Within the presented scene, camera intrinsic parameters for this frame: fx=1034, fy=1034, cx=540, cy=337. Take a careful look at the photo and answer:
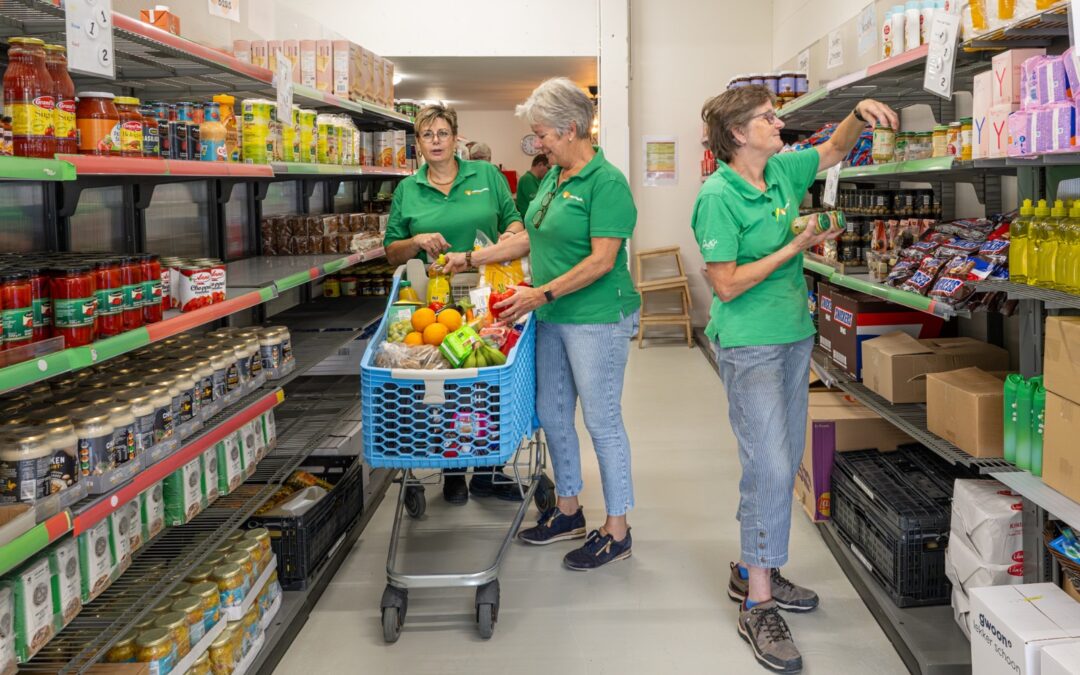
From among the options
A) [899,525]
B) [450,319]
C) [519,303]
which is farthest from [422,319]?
[899,525]

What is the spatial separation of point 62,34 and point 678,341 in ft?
25.8

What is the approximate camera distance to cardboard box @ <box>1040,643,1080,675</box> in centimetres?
218

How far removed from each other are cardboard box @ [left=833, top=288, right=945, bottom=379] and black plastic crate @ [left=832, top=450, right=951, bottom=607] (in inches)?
18.5

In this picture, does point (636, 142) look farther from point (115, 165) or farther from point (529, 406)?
point (115, 165)

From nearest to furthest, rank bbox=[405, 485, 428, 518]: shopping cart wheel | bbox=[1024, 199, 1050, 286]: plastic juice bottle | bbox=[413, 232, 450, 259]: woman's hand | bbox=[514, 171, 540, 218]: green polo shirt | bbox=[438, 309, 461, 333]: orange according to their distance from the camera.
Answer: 1. bbox=[1024, 199, 1050, 286]: plastic juice bottle
2. bbox=[438, 309, 461, 333]: orange
3. bbox=[413, 232, 450, 259]: woman's hand
4. bbox=[405, 485, 428, 518]: shopping cart wheel
5. bbox=[514, 171, 540, 218]: green polo shirt

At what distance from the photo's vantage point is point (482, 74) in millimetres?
11523

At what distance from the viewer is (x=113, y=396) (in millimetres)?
2738

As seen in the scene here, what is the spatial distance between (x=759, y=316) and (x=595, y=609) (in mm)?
1231

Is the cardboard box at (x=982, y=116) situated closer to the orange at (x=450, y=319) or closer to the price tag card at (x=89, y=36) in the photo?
the orange at (x=450, y=319)

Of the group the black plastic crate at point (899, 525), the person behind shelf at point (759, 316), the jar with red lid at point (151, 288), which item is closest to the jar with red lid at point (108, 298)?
the jar with red lid at point (151, 288)

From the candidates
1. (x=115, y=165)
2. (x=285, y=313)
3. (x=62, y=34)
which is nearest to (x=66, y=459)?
(x=115, y=165)

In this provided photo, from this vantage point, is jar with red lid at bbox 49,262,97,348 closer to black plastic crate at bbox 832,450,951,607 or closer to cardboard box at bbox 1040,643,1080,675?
cardboard box at bbox 1040,643,1080,675

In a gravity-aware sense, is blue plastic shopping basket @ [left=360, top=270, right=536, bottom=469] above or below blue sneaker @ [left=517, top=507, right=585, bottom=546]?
above

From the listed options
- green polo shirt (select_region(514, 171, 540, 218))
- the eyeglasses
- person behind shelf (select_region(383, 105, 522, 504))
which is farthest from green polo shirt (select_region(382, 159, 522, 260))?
green polo shirt (select_region(514, 171, 540, 218))
